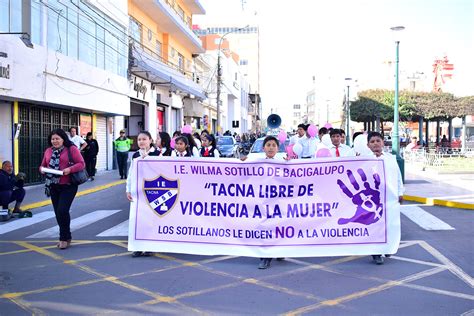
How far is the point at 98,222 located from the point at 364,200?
5.52m

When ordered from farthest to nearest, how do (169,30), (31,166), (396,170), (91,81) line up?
(169,30), (91,81), (31,166), (396,170)

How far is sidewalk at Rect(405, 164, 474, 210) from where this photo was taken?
11562 mm

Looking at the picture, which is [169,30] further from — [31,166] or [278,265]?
[278,265]

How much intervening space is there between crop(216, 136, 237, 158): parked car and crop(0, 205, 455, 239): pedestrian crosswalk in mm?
15457

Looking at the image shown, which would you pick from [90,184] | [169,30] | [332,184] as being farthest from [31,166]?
[169,30]

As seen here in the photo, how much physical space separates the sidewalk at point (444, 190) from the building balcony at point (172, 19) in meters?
17.0

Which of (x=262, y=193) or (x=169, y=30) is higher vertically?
(x=169, y=30)

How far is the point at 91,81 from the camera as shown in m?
19.6

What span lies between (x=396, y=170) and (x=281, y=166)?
1535 millimetres

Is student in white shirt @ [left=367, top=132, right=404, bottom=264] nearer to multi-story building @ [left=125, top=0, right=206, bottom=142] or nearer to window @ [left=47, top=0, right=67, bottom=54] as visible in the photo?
window @ [left=47, top=0, right=67, bottom=54]

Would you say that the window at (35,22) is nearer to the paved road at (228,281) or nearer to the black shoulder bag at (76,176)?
the paved road at (228,281)

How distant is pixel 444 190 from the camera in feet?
45.8

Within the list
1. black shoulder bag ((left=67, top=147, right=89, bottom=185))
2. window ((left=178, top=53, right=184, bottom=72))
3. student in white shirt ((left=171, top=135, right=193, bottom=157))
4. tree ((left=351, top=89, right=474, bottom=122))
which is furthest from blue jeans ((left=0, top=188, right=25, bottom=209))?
tree ((left=351, top=89, right=474, bottom=122))

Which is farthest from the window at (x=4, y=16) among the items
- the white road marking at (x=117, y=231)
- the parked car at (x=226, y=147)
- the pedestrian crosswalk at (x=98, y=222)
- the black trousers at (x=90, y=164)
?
the parked car at (x=226, y=147)
